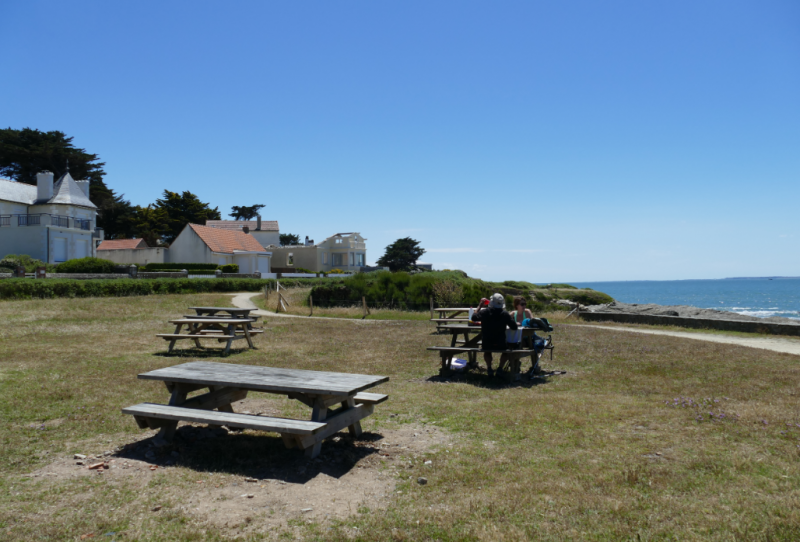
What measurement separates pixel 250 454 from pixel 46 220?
44.3 m

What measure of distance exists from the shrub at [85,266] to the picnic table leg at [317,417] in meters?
33.1

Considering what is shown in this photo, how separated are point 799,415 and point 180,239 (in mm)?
48909

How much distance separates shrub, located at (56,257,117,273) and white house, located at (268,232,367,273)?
27902 mm

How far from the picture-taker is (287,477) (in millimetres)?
4523

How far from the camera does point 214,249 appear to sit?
155 feet

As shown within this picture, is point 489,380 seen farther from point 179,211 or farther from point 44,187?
point 179,211

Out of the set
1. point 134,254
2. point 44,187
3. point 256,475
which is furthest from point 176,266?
point 256,475

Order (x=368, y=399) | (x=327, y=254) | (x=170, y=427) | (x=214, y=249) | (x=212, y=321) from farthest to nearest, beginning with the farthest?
(x=327, y=254)
(x=214, y=249)
(x=212, y=321)
(x=368, y=399)
(x=170, y=427)

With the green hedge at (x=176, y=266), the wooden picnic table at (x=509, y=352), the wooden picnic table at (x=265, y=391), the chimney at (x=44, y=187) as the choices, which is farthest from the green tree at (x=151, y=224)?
the wooden picnic table at (x=265, y=391)

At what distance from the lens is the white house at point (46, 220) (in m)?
40.8

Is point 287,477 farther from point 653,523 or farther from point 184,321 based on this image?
point 184,321

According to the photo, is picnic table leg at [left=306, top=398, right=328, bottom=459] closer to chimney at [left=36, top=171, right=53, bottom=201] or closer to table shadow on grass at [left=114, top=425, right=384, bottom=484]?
table shadow on grass at [left=114, top=425, right=384, bottom=484]

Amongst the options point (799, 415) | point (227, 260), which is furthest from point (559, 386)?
point (227, 260)

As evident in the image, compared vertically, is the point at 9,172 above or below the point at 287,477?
above
